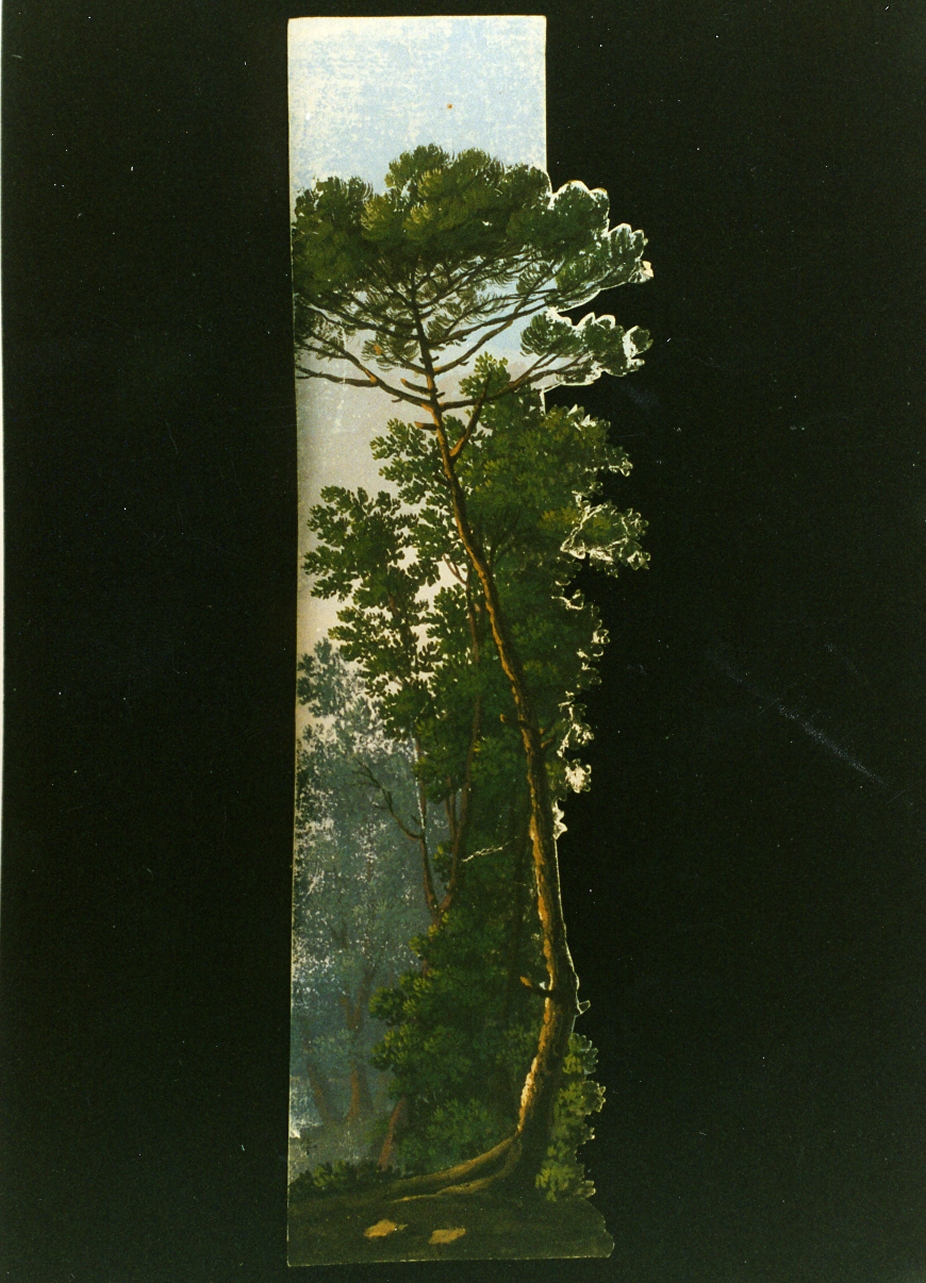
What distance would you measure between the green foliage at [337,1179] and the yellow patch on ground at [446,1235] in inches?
5.5

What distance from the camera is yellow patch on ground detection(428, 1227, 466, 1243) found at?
1700mm

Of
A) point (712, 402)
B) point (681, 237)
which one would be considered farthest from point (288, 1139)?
point (681, 237)

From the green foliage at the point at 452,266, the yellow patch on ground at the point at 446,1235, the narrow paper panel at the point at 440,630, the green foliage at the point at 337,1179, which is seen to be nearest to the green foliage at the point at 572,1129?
the narrow paper panel at the point at 440,630

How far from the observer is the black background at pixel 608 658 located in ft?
5.70

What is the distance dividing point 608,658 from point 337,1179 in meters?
1.10

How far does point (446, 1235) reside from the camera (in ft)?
5.58

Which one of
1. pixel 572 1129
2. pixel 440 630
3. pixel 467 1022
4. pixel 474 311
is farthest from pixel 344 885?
pixel 474 311

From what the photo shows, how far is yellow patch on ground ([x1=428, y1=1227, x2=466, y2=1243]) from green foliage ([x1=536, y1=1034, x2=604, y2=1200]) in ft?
0.56

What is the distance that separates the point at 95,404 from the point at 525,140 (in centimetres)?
97

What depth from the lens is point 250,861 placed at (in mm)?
1743

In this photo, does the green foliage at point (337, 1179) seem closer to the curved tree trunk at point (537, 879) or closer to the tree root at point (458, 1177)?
the tree root at point (458, 1177)

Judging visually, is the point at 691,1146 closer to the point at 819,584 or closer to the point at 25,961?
the point at 819,584

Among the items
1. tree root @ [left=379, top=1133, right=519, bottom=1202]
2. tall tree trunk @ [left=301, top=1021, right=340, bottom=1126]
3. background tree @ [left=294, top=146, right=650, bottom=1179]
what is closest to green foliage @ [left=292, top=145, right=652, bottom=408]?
background tree @ [left=294, top=146, right=650, bottom=1179]

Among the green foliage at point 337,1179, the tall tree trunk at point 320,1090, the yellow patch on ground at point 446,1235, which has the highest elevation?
the tall tree trunk at point 320,1090
